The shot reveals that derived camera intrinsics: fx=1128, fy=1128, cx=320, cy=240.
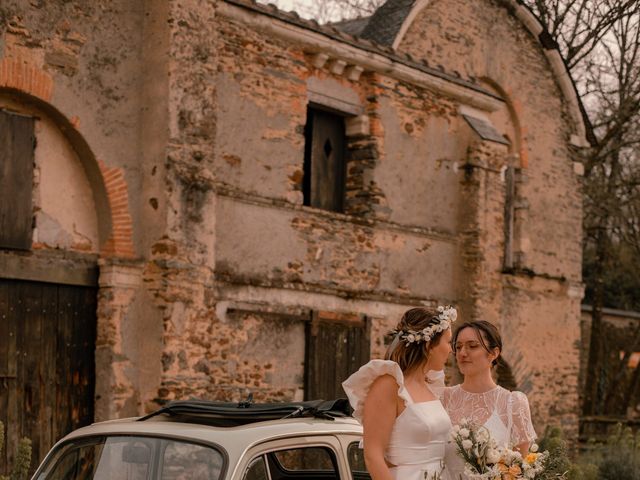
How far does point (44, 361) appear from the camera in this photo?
1187 cm

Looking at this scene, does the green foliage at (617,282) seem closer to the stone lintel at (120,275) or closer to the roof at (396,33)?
Result: the roof at (396,33)

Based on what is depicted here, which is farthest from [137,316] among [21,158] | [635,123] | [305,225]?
[635,123]

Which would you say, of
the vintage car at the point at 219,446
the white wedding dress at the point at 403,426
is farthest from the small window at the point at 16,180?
the white wedding dress at the point at 403,426

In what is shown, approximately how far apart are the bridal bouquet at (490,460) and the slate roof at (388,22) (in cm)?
1317

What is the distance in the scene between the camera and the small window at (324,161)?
622 inches

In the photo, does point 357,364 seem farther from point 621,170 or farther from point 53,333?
point 621,170

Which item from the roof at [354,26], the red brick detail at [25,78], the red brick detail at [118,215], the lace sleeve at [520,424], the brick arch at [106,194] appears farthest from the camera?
the roof at [354,26]

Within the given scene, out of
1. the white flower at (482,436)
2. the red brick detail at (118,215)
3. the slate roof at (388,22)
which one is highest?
the slate roof at (388,22)

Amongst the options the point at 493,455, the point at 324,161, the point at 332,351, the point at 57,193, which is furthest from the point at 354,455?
the point at 324,161

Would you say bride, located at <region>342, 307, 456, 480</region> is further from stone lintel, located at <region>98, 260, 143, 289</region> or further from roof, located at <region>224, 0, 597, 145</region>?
roof, located at <region>224, 0, 597, 145</region>

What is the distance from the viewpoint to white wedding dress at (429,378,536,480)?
21.4 feet

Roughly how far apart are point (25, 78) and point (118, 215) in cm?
182

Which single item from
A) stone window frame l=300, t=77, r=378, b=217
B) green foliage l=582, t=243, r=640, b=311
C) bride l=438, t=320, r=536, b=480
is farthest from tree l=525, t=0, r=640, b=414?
bride l=438, t=320, r=536, b=480

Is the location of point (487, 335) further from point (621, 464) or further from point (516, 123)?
point (516, 123)
